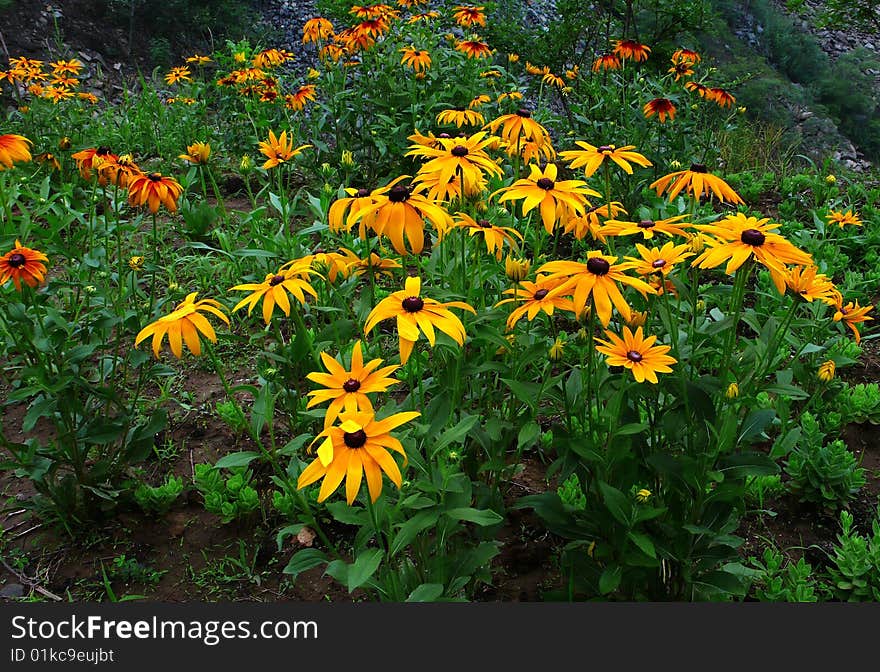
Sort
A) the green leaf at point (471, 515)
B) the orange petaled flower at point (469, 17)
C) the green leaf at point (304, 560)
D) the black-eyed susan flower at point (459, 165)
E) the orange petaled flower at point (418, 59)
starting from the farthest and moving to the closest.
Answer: the orange petaled flower at point (469, 17) < the orange petaled flower at point (418, 59) < the black-eyed susan flower at point (459, 165) < the green leaf at point (304, 560) < the green leaf at point (471, 515)

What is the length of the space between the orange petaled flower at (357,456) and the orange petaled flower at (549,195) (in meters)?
0.56

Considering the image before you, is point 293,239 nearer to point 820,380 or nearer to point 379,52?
point 820,380

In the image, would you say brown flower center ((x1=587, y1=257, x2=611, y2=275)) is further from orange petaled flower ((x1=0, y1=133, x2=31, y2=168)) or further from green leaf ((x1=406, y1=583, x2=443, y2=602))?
orange petaled flower ((x1=0, y1=133, x2=31, y2=168))

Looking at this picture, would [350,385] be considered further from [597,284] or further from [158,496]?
[158,496]

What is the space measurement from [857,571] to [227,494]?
1677 millimetres

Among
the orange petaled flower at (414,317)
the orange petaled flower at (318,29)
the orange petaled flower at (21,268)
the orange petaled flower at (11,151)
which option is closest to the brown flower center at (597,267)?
the orange petaled flower at (414,317)

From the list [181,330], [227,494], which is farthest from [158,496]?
[181,330]

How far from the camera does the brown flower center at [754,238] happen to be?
3.98 ft

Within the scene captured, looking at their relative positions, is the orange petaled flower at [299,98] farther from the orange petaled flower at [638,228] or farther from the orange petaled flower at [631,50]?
the orange petaled flower at [638,228]

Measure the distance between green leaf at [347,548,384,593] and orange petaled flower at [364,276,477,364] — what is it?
364 millimetres

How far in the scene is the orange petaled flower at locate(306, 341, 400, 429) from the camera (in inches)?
44.3

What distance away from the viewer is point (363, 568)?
1.19 metres

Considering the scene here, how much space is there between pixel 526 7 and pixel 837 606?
776cm

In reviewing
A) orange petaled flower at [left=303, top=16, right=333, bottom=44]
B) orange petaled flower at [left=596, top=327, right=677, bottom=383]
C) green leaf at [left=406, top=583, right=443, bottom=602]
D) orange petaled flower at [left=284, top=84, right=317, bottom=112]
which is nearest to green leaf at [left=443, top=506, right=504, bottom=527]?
green leaf at [left=406, top=583, right=443, bottom=602]
